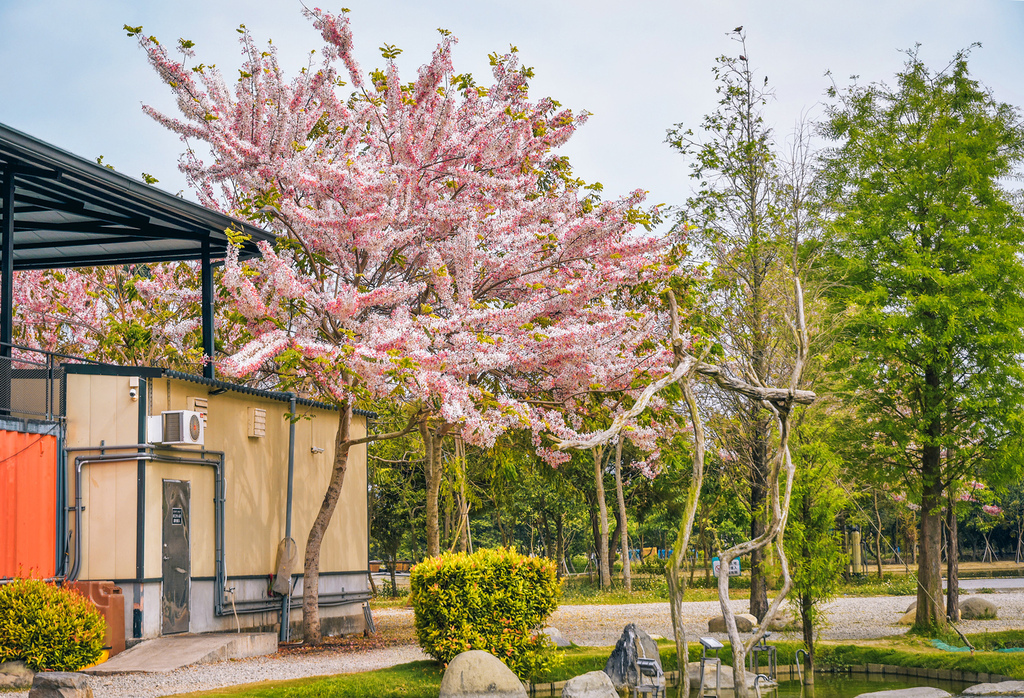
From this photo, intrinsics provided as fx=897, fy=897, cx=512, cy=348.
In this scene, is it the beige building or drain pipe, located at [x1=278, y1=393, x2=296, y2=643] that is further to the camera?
drain pipe, located at [x1=278, y1=393, x2=296, y2=643]

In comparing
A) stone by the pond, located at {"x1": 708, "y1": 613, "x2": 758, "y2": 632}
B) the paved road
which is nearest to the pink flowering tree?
stone by the pond, located at {"x1": 708, "y1": 613, "x2": 758, "y2": 632}

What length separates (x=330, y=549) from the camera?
45.0 feet

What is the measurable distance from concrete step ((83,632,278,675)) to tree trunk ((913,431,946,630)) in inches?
392

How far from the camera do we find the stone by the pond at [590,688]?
334 inches

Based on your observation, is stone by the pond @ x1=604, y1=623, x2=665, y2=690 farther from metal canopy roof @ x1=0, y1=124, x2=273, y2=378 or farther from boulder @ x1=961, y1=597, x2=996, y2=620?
boulder @ x1=961, y1=597, x2=996, y2=620

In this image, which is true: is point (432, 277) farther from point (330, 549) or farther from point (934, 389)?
point (934, 389)

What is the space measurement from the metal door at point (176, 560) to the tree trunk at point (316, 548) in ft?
6.02

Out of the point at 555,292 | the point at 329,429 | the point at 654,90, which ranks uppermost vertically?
the point at 654,90

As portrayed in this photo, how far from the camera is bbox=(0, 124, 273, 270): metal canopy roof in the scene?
33.6 ft

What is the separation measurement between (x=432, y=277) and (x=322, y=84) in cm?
342

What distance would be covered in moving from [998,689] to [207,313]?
34.6 ft

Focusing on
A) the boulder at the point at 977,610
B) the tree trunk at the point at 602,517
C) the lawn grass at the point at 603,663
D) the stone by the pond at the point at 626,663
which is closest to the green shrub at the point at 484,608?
the lawn grass at the point at 603,663

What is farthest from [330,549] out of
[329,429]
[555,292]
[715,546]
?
[715,546]

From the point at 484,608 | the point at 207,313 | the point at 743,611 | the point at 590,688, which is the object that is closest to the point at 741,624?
the point at 743,611
